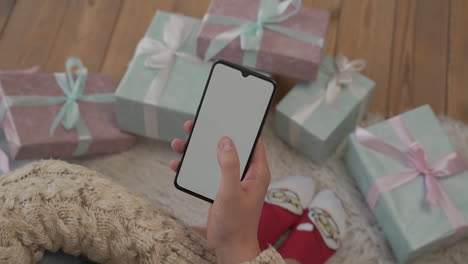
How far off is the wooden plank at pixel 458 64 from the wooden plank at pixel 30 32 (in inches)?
37.9

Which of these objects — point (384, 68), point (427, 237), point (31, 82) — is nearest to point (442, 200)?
point (427, 237)

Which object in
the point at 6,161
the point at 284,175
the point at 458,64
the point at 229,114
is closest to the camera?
the point at 229,114

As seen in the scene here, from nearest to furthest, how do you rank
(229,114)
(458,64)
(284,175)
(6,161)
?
(229,114) → (6,161) → (284,175) → (458,64)

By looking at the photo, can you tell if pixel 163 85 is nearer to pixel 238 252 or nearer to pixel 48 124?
pixel 48 124

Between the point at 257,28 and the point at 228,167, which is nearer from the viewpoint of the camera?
the point at 228,167

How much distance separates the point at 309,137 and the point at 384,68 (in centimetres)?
32

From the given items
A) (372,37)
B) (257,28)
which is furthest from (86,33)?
(372,37)

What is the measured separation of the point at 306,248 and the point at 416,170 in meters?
0.26

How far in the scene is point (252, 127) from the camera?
2.28ft

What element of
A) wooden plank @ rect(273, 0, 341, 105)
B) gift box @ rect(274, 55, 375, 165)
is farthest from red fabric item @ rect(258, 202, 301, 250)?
wooden plank @ rect(273, 0, 341, 105)

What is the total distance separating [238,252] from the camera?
611 mm

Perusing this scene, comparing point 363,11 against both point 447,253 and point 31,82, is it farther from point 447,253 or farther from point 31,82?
point 31,82

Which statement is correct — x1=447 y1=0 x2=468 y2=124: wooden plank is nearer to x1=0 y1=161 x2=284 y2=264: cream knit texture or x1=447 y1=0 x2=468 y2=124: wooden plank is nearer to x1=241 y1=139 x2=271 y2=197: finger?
x1=241 y1=139 x2=271 y2=197: finger

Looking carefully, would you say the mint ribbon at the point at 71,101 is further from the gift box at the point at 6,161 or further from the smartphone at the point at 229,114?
the smartphone at the point at 229,114
